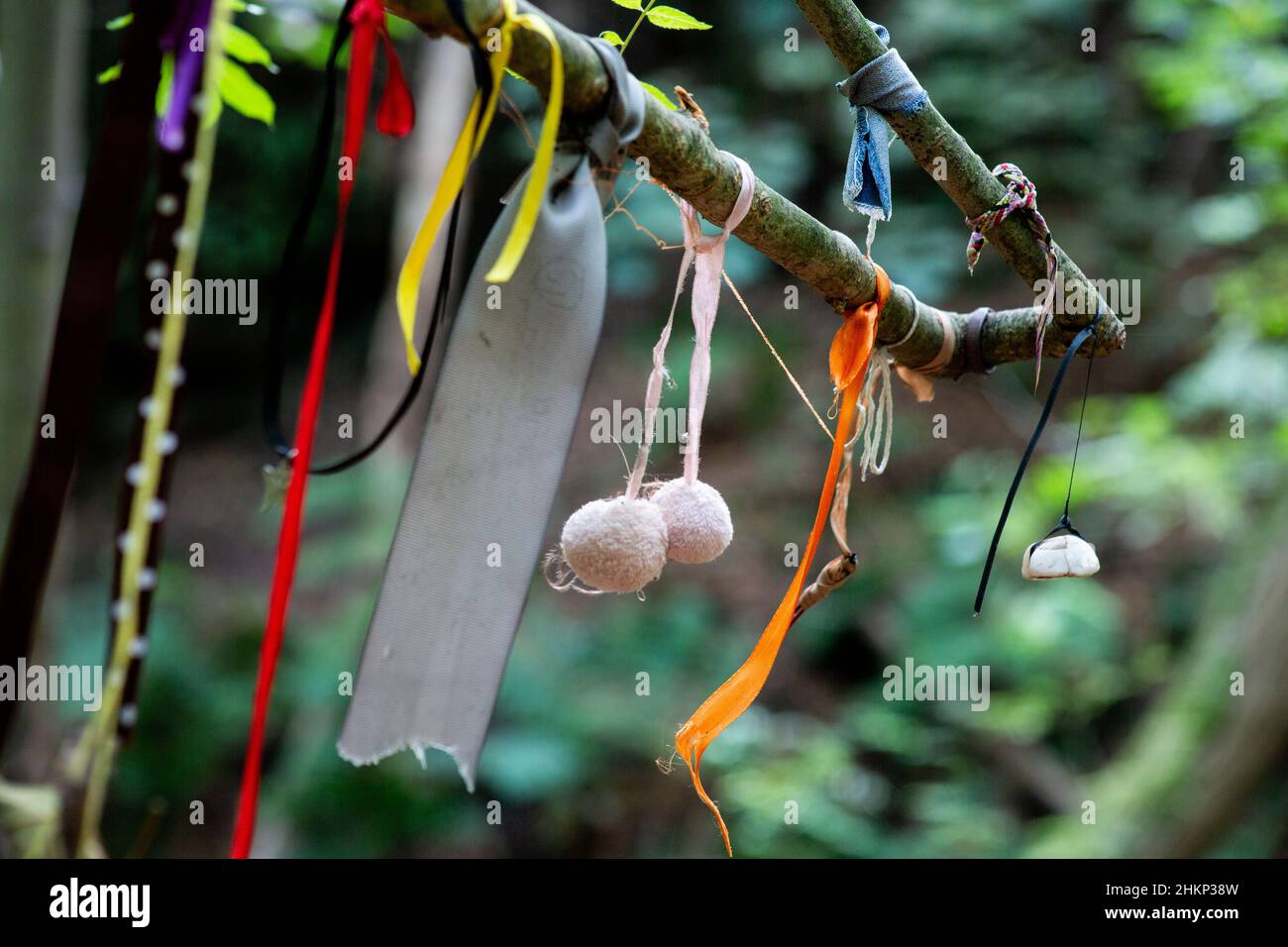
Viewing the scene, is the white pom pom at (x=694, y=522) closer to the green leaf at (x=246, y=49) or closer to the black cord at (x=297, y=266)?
the black cord at (x=297, y=266)

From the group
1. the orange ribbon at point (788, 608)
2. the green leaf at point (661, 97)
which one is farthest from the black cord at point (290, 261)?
the orange ribbon at point (788, 608)

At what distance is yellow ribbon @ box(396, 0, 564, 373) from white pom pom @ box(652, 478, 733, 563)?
0.60ft

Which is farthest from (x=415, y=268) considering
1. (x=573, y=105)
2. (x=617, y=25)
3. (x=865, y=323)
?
(x=617, y=25)

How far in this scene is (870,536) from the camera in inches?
99.7

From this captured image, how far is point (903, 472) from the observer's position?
2.62 meters

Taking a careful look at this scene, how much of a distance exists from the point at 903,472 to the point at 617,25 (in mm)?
1575

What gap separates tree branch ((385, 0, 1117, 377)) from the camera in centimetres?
37

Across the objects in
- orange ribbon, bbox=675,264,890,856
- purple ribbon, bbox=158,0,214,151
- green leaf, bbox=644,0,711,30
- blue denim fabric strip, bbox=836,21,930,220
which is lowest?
orange ribbon, bbox=675,264,890,856

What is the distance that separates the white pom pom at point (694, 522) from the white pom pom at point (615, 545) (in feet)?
0.08

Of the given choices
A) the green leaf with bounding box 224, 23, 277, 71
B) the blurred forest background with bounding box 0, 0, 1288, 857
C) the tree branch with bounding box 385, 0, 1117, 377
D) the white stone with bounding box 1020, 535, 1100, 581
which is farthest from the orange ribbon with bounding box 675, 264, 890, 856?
the blurred forest background with bounding box 0, 0, 1288, 857

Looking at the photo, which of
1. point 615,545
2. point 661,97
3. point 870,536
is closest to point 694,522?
point 615,545

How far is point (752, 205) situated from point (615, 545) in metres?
0.16

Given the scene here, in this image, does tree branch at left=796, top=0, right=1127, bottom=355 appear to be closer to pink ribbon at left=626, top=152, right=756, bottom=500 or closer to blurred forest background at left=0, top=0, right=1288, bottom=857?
pink ribbon at left=626, top=152, right=756, bottom=500

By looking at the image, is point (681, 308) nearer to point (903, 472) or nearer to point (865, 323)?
point (903, 472)
